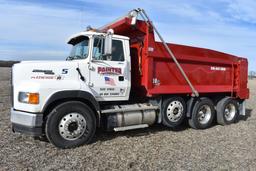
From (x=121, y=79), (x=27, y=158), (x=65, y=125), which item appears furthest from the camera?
(x=121, y=79)

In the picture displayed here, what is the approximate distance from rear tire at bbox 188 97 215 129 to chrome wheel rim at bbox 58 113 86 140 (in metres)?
3.88

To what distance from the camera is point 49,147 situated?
7262 mm

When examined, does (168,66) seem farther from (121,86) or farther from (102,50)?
(102,50)

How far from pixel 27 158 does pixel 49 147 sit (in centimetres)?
84

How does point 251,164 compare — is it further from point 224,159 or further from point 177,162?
point 177,162

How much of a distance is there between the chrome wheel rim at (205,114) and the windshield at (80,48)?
170 inches

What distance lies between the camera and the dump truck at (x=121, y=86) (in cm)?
714

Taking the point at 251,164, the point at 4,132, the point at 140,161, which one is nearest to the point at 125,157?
the point at 140,161

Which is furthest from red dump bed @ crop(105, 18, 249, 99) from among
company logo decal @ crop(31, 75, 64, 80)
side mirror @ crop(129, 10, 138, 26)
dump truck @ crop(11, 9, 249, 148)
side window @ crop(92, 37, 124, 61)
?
company logo decal @ crop(31, 75, 64, 80)

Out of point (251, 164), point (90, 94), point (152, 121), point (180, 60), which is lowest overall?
point (251, 164)

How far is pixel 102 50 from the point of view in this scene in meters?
7.92

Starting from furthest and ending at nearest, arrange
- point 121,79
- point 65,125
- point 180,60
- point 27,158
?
point 180,60
point 121,79
point 65,125
point 27,158

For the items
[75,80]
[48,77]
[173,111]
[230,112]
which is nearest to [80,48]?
[75,80]

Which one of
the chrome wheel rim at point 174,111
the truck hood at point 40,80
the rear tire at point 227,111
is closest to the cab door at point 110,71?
the truck hood at point 40,80
